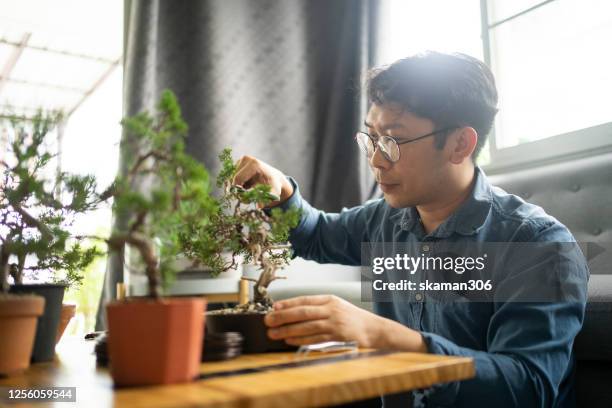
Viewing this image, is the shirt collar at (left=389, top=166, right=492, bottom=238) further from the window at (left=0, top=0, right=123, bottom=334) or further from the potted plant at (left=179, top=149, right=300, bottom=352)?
the window at (left=0, top=0, right=123, bottom=334)

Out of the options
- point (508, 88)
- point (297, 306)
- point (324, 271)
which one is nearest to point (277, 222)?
point (297, 306)

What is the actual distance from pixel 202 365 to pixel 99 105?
12.9ft

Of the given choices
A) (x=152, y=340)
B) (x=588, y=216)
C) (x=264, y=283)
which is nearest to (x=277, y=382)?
(x=152, y=340)

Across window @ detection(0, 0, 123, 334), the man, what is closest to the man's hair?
the man

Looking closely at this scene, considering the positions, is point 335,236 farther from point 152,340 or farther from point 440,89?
point 152,340

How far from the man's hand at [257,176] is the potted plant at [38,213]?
36 centimetres

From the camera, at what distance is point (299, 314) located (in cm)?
78

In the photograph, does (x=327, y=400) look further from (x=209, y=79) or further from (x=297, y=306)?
(x=209, y=79)

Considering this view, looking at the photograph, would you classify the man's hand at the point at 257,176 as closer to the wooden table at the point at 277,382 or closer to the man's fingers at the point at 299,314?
the man's fingers at the point at 299,314

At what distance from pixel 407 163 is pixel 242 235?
1.81ft

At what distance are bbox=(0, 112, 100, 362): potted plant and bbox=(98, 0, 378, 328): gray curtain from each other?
1.74 metres

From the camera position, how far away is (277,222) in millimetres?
850

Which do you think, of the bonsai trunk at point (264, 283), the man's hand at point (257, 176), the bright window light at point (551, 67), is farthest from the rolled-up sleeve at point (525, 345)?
the bright window light at point (551, 67)

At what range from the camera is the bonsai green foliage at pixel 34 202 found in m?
0.76
